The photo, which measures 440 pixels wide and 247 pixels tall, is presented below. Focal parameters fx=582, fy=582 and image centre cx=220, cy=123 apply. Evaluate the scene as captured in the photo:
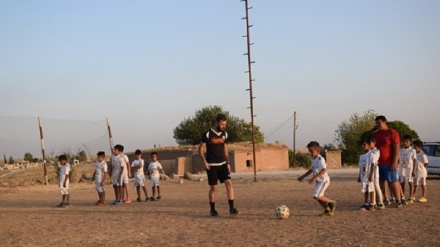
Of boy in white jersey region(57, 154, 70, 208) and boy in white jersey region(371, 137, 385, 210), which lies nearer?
boy in white jersey region(371, 137, 385, 210)

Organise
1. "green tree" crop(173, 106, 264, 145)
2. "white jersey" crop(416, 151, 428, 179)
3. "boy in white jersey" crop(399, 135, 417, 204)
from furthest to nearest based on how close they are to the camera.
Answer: "green tree" crop(173, 106, 264, 145), "white jersey" crop(416, 151, 428, 179), "boy in white jersey" crop(399, 135, 417, 204)

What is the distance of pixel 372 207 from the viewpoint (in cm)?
1202

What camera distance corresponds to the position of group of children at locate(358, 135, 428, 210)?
12009 millimetres

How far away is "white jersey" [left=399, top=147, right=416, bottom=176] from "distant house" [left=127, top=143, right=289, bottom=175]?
2695 cm

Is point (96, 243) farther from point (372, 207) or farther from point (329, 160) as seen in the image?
point (329, 160)

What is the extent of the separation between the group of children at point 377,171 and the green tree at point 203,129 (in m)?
55.0

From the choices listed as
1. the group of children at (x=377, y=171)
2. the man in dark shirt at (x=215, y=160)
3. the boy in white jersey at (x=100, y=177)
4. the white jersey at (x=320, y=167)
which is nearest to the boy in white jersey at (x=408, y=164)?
the group of children at (x=377, y=171)

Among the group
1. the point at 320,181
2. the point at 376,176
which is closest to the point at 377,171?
the point at 376,176

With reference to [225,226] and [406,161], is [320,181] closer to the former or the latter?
[225,226]

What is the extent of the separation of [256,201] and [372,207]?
401 cm

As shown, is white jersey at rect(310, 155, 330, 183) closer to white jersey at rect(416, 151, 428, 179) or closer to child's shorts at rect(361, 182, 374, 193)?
child's shorts at rect(361, 182, 374, 193)

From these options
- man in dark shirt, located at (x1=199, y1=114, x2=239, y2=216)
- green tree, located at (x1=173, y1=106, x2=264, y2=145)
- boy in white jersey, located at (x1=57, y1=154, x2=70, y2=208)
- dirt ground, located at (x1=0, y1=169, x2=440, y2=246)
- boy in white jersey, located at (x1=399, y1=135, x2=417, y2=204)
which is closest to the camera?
dirt ground, located at (x1=0, y1=169, x2=440, y2=246)

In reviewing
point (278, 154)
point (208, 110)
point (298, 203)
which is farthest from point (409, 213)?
point (208, 110)

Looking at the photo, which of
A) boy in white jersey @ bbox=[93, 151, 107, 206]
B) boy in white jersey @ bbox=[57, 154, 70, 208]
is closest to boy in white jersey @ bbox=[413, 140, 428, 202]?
boy in white jersey @ bbox=[93, 151, 107, 206]
